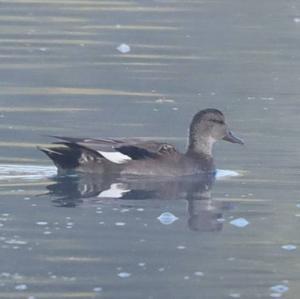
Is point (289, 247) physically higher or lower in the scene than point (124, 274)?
higher

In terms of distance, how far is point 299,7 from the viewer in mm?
26938

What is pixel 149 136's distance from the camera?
1414 cm

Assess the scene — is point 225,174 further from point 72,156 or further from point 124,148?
point 72,156

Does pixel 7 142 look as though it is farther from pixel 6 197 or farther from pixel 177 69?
pixel 177 69

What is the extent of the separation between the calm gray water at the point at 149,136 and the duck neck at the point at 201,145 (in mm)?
155

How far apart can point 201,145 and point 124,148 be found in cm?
97

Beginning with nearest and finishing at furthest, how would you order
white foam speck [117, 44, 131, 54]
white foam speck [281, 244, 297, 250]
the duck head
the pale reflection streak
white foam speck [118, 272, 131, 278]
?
white foam speck [118, 272, 131, 278], white foam speck [281, 244, 297, 250], the duck head, the pale reflection streak, white foam speck [117, 44, 131, 54]

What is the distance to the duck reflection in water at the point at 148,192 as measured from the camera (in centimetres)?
1094

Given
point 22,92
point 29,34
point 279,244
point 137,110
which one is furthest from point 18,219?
point 29,34

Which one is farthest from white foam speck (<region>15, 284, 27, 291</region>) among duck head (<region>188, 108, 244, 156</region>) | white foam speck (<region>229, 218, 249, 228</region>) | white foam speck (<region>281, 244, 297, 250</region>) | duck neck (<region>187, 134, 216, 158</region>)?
duck head (<region>188, 108, 244, 156</region>)

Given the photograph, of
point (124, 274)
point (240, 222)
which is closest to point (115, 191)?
point (240, 222)

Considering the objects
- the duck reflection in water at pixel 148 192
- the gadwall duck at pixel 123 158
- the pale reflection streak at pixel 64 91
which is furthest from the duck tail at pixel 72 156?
the pale reflection streak at pixel 64 91

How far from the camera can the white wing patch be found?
12641 millimetres

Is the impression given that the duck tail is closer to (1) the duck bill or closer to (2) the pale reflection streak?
(1) the duck bill
